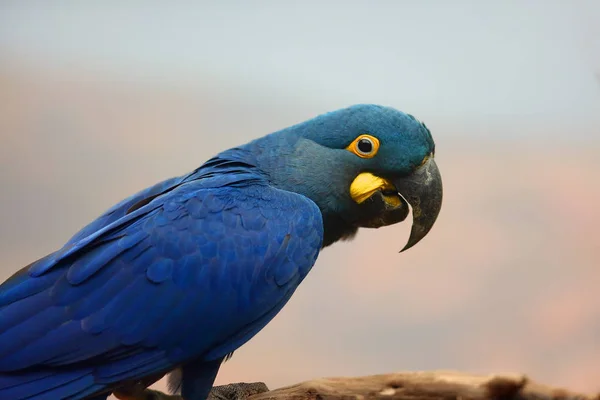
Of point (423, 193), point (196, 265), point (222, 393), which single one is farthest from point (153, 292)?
point (423, 193)

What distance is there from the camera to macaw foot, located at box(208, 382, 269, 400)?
1.98 m

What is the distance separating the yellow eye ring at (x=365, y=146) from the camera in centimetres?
191

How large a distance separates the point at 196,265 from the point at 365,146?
0.60 meters

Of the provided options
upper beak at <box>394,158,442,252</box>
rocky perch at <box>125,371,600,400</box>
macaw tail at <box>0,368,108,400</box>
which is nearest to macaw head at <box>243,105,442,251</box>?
upper beak at <box>394,158,442,252</box>

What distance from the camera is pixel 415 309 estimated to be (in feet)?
10.4

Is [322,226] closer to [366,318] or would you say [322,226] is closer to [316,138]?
[316,138]

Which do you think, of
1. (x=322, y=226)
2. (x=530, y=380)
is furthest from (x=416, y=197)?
(x=530, y=380)

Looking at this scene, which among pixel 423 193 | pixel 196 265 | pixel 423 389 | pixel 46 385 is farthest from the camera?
pixel 423 193

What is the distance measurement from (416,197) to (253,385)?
0.74 metres

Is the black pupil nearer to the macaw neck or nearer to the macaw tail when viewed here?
the macaw neck

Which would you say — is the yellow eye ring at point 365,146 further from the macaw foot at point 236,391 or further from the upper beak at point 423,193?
the macaw foot at point 236,391

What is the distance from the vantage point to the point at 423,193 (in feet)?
6.25

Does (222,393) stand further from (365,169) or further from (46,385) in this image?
(365,169)

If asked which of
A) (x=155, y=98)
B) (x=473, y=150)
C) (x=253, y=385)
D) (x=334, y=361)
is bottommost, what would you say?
(x=334, y=361)
